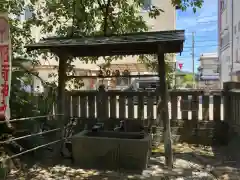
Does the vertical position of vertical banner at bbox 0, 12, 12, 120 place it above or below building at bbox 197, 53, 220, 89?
below

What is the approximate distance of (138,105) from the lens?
7527mm

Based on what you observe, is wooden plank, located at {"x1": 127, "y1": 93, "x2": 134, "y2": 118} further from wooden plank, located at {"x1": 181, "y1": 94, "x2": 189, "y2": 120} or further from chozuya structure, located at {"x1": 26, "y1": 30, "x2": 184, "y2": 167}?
chozuya structure, located at {"x1": 26, "y1": 30, "x2": 184, "y2": 167}

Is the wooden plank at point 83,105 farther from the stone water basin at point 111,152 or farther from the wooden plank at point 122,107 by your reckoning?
the stone water basin at point 111,152

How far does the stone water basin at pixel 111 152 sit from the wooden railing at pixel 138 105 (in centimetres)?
187

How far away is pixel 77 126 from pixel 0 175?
355cm

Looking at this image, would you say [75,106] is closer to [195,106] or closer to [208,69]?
[195,106]

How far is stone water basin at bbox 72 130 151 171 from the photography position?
5.37 metres

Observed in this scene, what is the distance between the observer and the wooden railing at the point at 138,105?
7.30m

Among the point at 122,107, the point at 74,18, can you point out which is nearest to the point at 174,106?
the point at 122,107

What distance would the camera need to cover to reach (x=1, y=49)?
3.78 meters

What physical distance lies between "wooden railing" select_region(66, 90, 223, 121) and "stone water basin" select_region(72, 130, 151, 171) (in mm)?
1872

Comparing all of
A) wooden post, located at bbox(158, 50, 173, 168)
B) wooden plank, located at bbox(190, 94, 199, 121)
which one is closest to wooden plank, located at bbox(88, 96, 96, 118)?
wooden post, located at bbox(158, 50, 173, 168)

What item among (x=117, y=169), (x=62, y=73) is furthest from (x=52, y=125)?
(x=117, y=169)

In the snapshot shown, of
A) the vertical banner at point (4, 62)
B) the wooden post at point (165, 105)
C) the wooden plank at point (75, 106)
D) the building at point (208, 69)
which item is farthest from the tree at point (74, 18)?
the building at point (208, 69)
